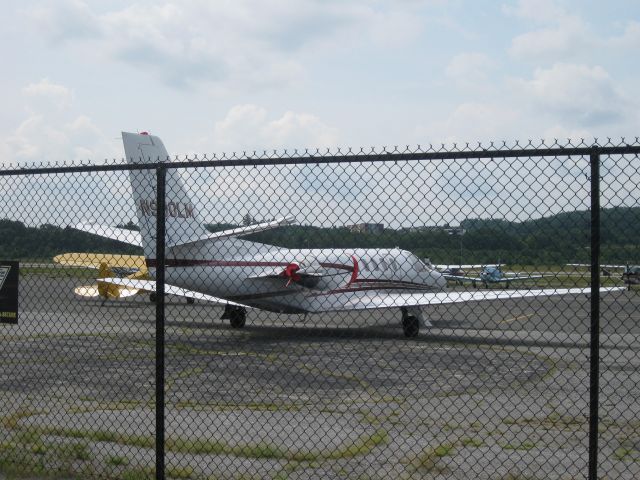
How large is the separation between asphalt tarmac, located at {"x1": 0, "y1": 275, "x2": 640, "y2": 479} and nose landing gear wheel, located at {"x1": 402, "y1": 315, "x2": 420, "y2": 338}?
1149 millimetres

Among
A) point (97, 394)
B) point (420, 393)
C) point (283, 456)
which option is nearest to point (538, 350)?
point (420, 393)

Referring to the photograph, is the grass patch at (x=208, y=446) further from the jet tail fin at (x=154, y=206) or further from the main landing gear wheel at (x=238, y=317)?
the main landing gear wheel at (x=238, y=317)

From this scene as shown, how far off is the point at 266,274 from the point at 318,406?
31.3 feet

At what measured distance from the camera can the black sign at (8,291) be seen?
715cm

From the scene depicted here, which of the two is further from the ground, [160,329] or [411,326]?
[160,329]

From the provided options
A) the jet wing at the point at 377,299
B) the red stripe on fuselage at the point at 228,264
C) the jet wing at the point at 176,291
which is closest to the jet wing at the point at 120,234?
the jet wing at the point at 176,291

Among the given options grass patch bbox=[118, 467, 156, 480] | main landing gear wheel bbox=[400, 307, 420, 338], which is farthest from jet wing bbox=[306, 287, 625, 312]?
grass patch bbox=[118, 467, 156, 480]

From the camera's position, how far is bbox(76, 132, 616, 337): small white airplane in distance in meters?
18.6

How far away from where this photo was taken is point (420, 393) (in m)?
11.6

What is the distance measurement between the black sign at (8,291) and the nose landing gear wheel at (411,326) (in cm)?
1436

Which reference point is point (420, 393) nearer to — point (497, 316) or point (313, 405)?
point (313, 405)

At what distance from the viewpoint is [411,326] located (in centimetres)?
2070

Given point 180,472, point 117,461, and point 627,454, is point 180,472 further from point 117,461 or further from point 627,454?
point 627,454

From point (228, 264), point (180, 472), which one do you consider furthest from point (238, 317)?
point (180, 472)
